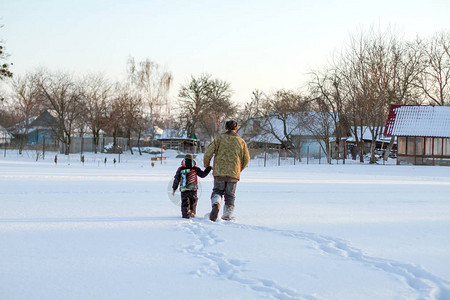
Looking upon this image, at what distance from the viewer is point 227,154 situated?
7820 mm

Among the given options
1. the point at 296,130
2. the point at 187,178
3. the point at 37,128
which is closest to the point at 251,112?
the point at 296,130

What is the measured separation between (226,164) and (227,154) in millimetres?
163

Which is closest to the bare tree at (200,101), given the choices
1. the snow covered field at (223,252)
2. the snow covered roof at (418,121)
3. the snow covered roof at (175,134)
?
the snow covered roof at (175,134)

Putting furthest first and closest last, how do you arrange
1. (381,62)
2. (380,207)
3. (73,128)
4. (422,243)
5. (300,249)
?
1. (73,128)
2. (381,62)
3. (380,207)
4. (422,243)
5. (300,249)

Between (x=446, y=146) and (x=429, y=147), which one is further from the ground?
(x=446, y=146)

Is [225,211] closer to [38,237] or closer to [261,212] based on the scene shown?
[261,212]

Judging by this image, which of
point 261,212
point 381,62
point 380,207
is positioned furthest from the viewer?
point 381,62

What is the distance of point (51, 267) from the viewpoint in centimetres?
465

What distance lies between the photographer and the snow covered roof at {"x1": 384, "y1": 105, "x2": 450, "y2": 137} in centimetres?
3734

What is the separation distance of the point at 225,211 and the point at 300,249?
7.85 feet

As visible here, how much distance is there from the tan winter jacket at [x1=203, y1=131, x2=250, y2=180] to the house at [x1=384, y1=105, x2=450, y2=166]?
31.9 meters

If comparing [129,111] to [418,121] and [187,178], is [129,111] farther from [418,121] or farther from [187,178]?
[187,178]

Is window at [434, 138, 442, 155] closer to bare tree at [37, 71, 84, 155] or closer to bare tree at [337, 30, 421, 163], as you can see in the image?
bare tree at [337, 30, 421, 163]

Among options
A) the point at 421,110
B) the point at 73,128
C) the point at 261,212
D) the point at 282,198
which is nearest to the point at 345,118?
the point at 421,110
